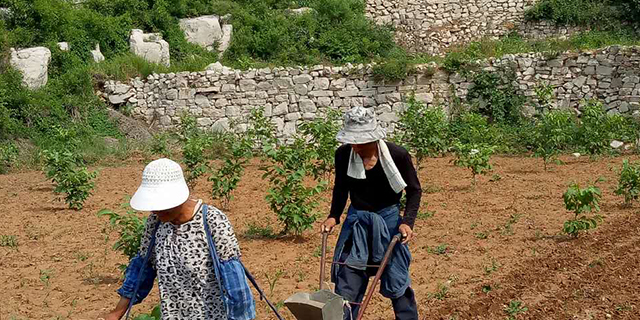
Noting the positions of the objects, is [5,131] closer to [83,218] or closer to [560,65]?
[83,218]

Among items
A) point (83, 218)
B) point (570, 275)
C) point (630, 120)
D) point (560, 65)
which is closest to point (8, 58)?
point (83, 218)

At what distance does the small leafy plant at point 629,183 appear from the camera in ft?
30.6

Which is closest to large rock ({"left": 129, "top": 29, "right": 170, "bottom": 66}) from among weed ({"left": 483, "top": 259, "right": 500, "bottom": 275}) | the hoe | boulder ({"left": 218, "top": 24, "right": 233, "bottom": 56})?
boulder ({"left": 218, "top": 24, "right": 233, "bottom": 56})

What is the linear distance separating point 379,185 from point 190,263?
1.42 meters

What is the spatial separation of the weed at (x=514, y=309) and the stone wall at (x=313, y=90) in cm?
1065

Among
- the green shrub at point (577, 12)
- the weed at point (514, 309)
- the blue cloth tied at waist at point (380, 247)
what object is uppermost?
the blue cloth tied at waist at point (380, 247)

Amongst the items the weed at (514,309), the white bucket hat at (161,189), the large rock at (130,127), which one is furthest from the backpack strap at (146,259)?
the large rock at (130,127)

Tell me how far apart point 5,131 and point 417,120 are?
26.1 ft

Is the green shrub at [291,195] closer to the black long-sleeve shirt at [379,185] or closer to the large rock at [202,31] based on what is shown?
the black long-sleeve shirt at [379,185]

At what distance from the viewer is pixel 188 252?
3.75m

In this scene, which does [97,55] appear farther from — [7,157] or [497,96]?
[497,96]

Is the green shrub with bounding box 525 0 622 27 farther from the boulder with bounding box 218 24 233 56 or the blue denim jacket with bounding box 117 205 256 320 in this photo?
the blue denim jacket with bounding box 117 205 256 320

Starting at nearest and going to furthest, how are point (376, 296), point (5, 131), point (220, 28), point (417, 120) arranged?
point (376, 296) < point (417, 120) < point (5, 131) < point (220, 28)

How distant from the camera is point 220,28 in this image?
63.8 ft
